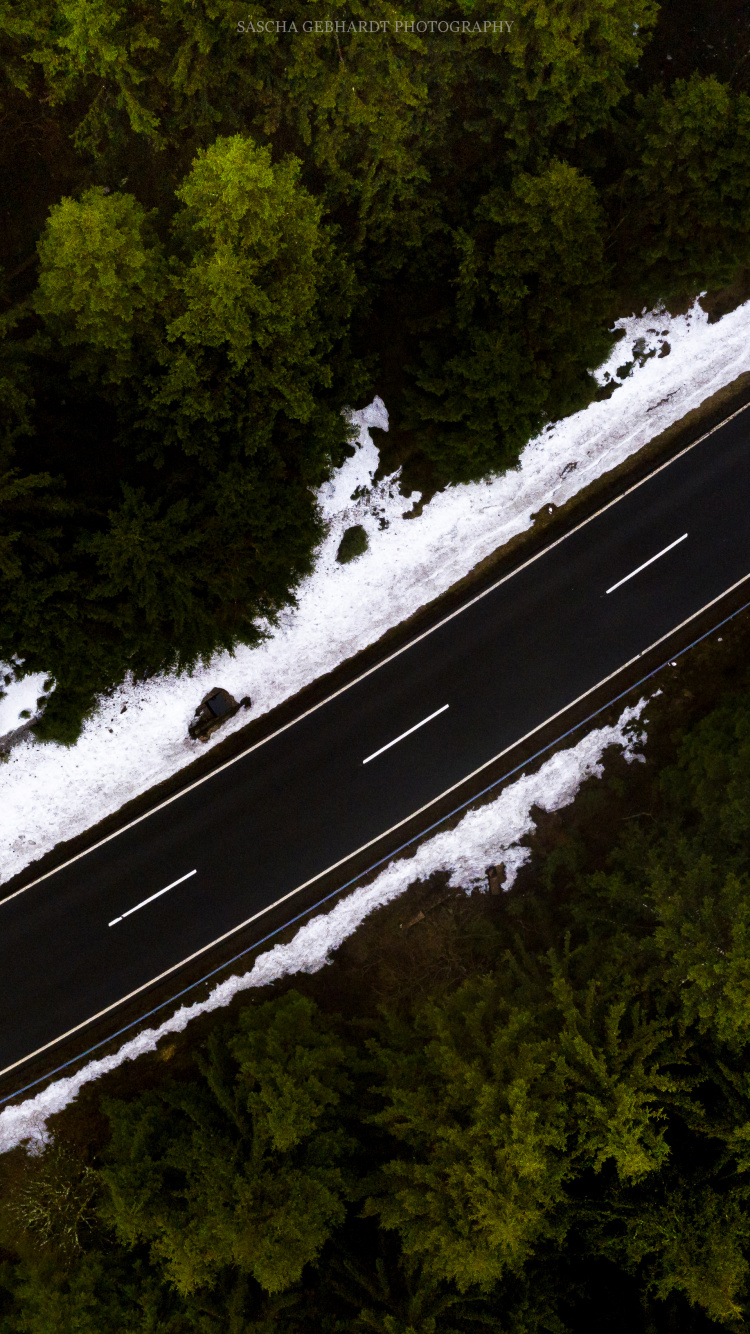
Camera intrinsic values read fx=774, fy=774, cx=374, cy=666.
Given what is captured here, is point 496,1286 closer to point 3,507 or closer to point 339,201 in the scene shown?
point 3,507

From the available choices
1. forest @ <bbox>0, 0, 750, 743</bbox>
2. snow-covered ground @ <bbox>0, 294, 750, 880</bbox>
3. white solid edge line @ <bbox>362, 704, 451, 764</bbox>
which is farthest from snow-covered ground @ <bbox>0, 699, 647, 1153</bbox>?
forest @ <bbox>0, 0, 750, 743</bbox>

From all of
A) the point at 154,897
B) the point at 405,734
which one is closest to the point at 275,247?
the point at 405,734

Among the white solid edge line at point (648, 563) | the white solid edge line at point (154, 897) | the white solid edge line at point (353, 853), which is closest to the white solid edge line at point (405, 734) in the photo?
the white solid edge line at point (353, 853)

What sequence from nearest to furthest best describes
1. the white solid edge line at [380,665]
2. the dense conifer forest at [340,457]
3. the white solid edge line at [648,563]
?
the dense conifer forest at [340,457] → the white solid edge line at [380,665] → the white solid edge line at [648,563]

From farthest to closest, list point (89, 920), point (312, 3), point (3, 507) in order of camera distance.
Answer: point (89, 920)
point (3, 507)
point (312, 3)

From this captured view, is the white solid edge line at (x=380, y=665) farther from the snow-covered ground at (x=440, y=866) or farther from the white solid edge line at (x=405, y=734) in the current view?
the snow-covered ground at (x=440, y=866)

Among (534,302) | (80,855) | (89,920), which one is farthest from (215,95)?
(89,920)
